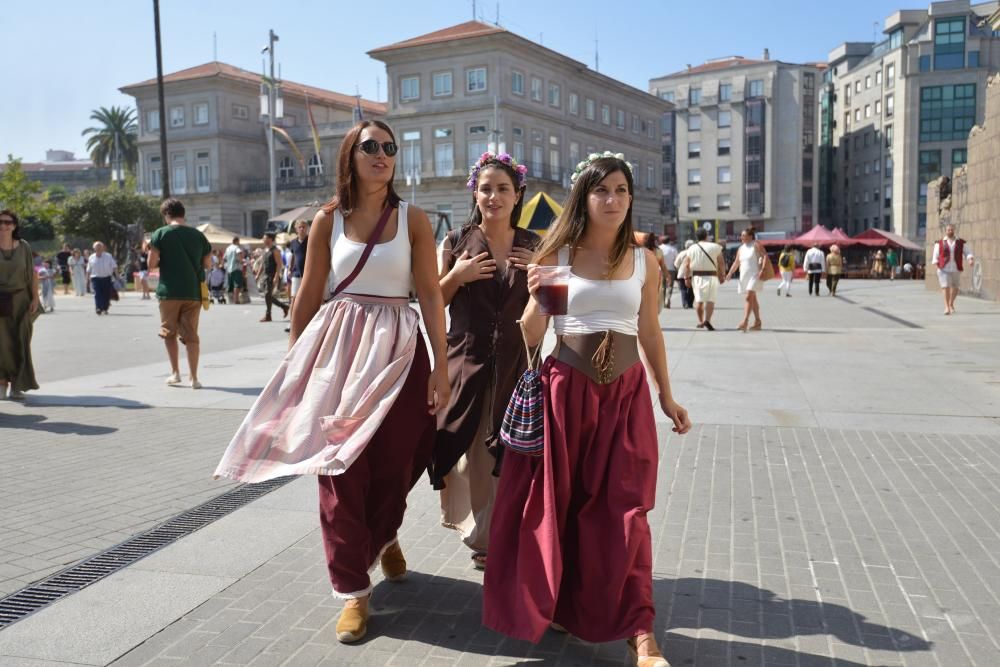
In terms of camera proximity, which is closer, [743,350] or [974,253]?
[743,350]

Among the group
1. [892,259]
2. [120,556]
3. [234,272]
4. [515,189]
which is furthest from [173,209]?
[892,259]

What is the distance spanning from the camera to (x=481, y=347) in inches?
147

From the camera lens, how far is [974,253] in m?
23.8

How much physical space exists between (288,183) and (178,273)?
193 ft

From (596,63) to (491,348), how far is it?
76.1 meters

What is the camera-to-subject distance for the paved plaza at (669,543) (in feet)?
10.4

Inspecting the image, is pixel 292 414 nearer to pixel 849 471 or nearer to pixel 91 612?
pixel 91 612

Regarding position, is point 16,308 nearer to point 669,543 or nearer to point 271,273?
point 669,543

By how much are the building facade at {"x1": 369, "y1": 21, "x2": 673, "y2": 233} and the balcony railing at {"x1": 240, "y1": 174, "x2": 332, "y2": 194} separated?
6050 mm

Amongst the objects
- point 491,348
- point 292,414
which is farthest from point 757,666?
point 292,414

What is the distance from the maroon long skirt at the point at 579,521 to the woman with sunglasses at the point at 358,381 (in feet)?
1.65

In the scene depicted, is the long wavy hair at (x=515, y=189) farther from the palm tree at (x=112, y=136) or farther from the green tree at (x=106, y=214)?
the palm tree at (x=112, y=136)

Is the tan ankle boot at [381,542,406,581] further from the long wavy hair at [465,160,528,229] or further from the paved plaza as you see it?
the long wavy hair at [465,160,528,229]

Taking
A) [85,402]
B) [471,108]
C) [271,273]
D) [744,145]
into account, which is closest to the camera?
[85,402]
